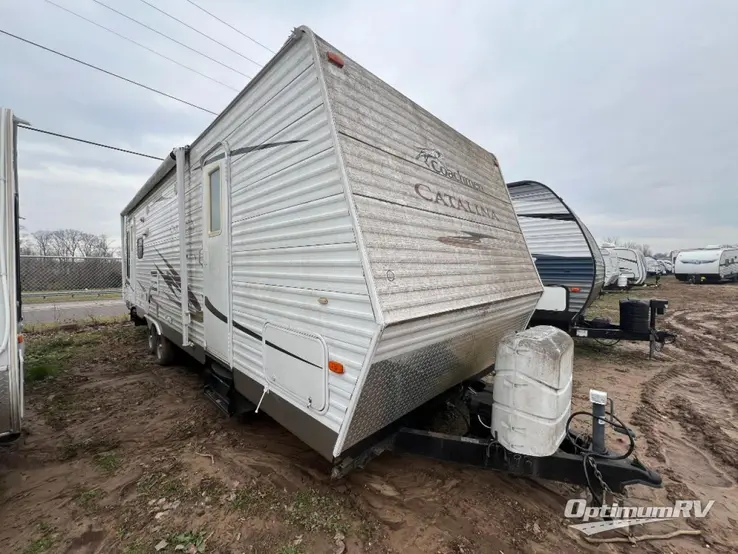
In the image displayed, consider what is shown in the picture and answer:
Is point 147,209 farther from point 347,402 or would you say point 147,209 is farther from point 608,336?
point 608,336

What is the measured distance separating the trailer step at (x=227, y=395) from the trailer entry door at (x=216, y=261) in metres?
0.19

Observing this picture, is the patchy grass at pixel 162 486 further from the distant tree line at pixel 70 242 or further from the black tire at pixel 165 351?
the distant tree line at pixel 70 242

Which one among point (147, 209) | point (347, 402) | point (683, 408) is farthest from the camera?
point (147, 209)

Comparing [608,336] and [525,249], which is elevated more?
[525,249]

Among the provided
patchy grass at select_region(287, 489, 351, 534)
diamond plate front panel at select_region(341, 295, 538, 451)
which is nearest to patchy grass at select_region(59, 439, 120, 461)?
patchy grass at select_region(287, 489, 351, 534)

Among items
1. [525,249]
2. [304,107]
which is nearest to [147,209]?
[304,107]

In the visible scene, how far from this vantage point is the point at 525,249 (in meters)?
4.53

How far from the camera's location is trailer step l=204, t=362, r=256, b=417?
12.1 ft

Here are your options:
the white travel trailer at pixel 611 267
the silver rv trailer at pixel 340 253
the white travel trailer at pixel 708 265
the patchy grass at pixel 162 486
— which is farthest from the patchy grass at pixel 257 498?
the white travel trailer at pixel 708 265

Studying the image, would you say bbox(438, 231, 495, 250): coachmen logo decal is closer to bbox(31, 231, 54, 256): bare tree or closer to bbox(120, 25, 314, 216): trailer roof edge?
bbox(120, 25, 314, 216): trailer roof edge

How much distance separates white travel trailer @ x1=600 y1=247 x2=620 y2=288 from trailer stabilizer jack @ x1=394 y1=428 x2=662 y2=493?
1606 cm

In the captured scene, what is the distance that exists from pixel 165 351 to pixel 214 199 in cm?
375

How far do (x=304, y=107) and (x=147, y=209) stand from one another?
209 inches

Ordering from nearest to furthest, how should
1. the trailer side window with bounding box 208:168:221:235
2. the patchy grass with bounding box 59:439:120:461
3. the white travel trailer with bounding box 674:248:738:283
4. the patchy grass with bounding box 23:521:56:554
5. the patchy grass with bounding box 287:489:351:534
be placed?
the patchy grass with bounding box 23:521:56:554 → the patchy grass with bounding box 287:489:351:534 → the patchy grass with bounding box 59:439:120:461 → the trailer side window with bounding box 208:168:221:235 → the white travel trailer with bounding box 674:248:738:283
